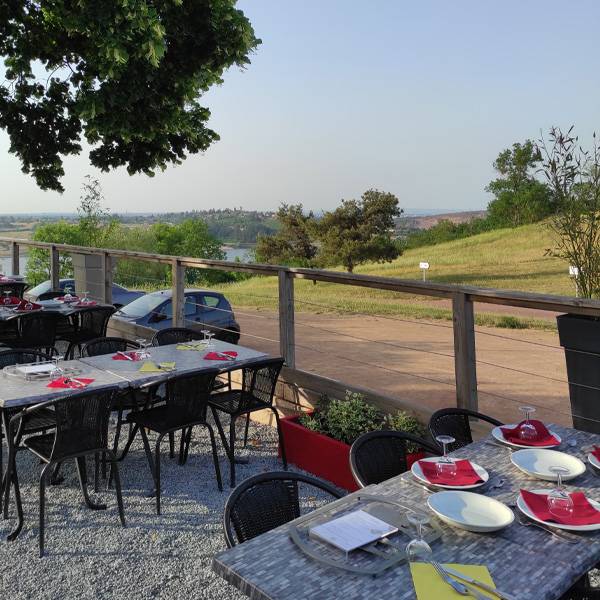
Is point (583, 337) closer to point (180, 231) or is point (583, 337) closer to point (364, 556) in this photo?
point (364, 556)

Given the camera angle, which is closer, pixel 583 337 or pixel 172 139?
pixel 583 337

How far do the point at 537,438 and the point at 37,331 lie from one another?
5.27 m

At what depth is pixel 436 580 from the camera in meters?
1.75

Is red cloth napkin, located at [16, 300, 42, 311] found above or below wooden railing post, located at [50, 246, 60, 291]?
below

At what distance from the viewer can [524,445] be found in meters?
2.87

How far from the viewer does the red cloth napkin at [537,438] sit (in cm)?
289

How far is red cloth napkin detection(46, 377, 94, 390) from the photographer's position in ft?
12.8

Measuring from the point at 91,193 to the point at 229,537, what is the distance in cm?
1910

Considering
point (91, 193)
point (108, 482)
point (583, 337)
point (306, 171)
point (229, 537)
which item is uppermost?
point (306, 171)

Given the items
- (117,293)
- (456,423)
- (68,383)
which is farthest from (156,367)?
Answer: (117,293)

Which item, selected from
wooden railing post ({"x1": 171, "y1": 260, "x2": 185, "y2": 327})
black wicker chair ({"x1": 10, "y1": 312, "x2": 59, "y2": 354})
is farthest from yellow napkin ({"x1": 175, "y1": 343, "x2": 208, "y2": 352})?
black wicker chair ({"x1": 10, "y1": 312, "x2": 59, "y2": 354})

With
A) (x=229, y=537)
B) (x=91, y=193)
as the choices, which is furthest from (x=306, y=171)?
(x=229, y=537)

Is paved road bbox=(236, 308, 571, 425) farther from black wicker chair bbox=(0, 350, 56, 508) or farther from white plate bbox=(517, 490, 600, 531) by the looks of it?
white plate bbox=(517, 490, 600, 531)

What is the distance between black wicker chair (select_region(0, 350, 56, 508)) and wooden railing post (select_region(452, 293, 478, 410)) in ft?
9.07
